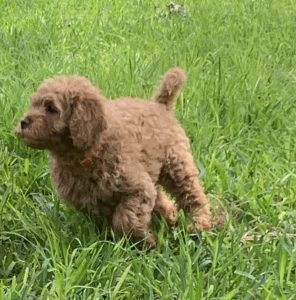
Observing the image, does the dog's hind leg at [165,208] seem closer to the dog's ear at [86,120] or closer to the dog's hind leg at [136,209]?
the dog's hind leg at [136,209]

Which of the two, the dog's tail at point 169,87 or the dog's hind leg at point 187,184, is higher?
the dog's tail at point 169,87

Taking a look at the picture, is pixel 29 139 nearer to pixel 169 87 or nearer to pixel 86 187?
pixel 86 187

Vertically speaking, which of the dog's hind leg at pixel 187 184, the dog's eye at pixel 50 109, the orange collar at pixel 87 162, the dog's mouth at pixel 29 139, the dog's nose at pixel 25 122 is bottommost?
the dog's hind leg at pixel 187 184

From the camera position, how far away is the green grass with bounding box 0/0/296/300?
335cm

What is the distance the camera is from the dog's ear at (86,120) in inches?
139

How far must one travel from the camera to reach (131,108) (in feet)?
13.1

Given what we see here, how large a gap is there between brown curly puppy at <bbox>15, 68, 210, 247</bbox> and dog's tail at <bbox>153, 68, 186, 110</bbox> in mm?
125

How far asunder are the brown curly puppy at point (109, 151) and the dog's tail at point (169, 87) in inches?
4.9

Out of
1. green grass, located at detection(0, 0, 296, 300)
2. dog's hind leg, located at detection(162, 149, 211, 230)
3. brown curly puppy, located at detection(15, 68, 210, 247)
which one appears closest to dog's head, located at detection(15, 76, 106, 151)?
brown curly puppy, located at detection(15, 68, 210, 247)

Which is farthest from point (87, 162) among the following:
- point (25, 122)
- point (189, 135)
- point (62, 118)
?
point (189, 135)

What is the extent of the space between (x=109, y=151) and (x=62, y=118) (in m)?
0.30

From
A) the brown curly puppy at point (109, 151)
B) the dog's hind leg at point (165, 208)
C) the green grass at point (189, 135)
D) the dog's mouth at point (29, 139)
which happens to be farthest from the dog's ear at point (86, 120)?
the dog's hind leg at point (165, 208)

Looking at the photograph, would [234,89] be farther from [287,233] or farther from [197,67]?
[287,233]

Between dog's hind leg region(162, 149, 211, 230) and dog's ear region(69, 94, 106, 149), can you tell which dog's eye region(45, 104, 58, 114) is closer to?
dog's ear region(69, 94, 106, 149)
